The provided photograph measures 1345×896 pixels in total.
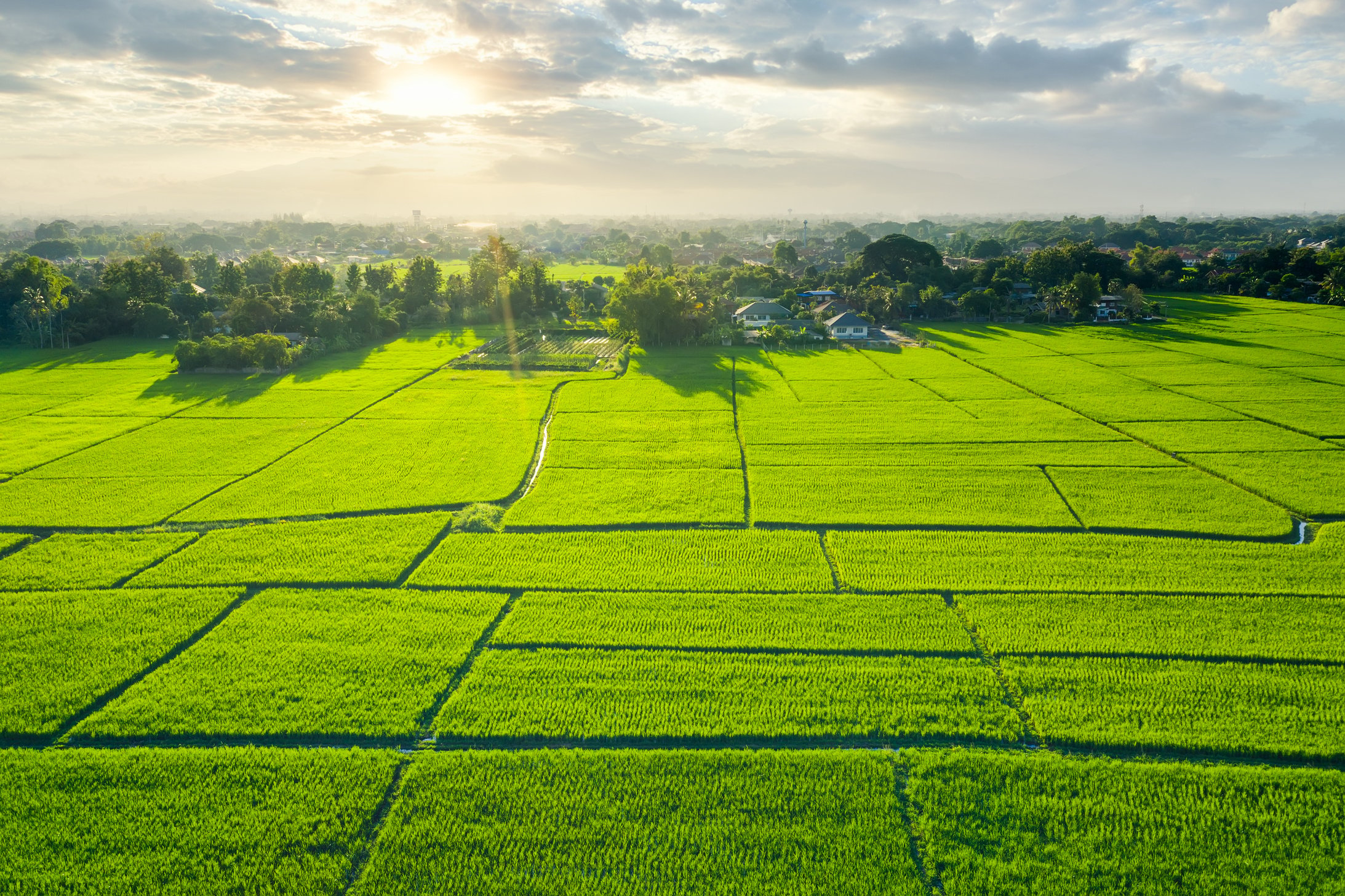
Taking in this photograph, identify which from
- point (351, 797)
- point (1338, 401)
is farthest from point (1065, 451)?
point (351, 797)

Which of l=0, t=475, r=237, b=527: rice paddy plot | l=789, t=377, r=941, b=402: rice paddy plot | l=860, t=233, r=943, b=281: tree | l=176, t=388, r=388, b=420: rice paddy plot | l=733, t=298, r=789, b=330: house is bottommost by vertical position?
l=0, t=475, r=237, b=527: rice paddy plot

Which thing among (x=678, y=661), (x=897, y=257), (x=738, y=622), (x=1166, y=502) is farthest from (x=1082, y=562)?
(x=897, y=257)

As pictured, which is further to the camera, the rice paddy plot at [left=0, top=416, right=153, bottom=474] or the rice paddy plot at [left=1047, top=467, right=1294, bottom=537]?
the rice paddy plot at [left=0, top=416, right=153, bottom=474]

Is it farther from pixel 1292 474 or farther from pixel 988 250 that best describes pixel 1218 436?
pixel 988 250

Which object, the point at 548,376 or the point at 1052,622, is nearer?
the point at 1052,622

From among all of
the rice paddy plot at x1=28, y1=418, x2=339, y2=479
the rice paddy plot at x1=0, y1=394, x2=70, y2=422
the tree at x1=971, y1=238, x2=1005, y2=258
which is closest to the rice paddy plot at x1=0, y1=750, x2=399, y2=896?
the rice paddy plot at x1=28, y1=418, x2=339, y2=479

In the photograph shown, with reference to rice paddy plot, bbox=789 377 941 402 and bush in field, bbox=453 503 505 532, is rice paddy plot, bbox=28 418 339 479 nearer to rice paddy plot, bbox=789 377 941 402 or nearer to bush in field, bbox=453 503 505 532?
bush in field, bbox=453 503 505 532

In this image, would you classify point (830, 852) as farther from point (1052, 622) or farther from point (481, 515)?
point (481, 515)
